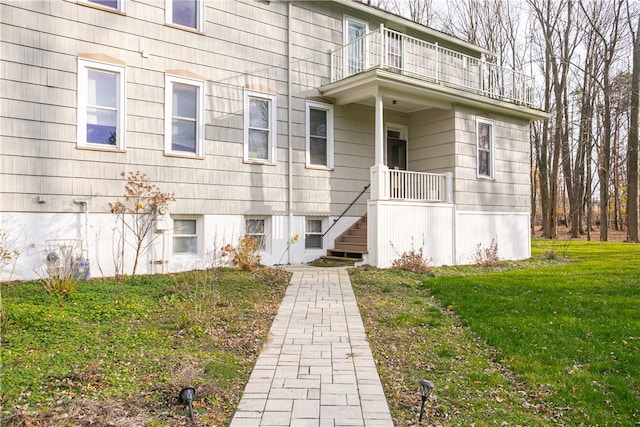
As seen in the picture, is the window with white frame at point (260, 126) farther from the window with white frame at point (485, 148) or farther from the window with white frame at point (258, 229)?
the window with white frame at point (485, 148)

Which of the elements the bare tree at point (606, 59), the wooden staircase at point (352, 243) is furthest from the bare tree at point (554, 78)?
the wooden staircase at point (352, 243)

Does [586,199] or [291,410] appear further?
[586,199]

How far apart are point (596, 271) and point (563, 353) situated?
671 centimetres

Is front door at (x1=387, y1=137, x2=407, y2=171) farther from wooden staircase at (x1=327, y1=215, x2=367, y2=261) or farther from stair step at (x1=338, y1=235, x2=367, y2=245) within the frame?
stair step at (x1=338, y1=235, x2=367, y2=245)

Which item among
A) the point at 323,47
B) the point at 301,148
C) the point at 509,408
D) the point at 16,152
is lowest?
the point at 509,408

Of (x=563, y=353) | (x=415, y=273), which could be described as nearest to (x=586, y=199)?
(x=415, y=273)

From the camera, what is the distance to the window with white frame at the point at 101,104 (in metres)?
8.43

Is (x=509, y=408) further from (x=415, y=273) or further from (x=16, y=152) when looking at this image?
(x=16, y=152)

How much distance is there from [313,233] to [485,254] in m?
5.18

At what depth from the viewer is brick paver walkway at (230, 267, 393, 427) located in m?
3.32

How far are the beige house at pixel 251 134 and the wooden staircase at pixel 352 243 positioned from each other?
0.06m

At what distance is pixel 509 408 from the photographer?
11.9 feet

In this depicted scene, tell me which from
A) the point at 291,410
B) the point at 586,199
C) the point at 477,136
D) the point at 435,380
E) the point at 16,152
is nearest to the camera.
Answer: the point at 291,410

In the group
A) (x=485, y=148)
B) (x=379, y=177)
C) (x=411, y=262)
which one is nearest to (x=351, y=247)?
(x=411, y=262)
